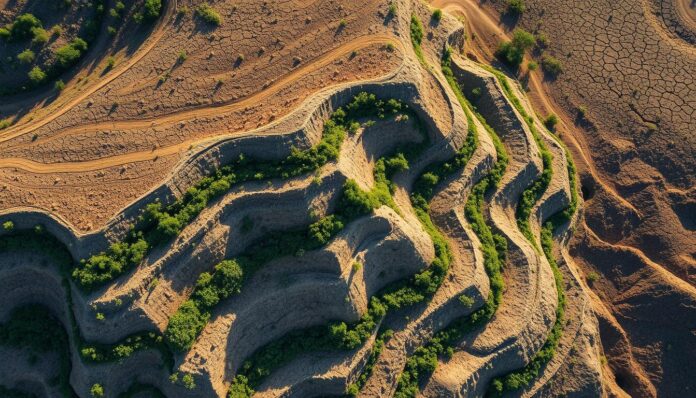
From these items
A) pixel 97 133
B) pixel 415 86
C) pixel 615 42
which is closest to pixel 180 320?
pixel 97 133

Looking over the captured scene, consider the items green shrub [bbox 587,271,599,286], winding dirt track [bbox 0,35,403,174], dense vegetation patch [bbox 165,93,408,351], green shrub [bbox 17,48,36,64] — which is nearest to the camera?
dense vegetation patch [bbox 165,93,408,351]

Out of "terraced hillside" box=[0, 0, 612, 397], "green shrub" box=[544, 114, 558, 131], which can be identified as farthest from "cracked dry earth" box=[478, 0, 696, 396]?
"terraced hillside" box=[0, 0, 612, 397]

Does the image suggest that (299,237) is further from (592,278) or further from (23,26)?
(592,278)

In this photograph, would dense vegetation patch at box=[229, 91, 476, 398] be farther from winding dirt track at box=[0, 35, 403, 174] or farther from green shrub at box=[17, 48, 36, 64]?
green shrub at box=[17, 48, 36, 64]


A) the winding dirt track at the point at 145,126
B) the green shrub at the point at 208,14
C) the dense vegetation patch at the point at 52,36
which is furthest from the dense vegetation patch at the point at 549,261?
the dense vegetation patch at the point at 52,36

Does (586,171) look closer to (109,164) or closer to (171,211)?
(171,211)

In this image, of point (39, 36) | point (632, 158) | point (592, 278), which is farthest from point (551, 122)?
point (39, 36)

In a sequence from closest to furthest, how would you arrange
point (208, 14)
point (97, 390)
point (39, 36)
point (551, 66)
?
point (97, 390)
point (39, 36)
point (208, 14)
point (551, 66)
